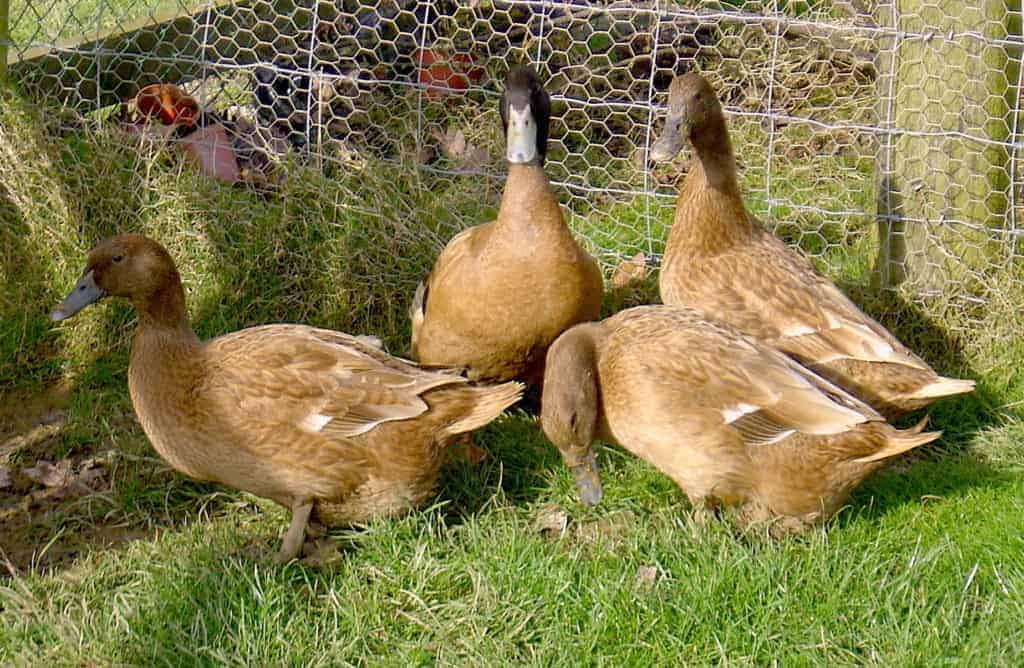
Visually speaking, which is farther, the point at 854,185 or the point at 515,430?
the point at 854,185

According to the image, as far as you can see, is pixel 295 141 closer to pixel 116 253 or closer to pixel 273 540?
pixel 116 253

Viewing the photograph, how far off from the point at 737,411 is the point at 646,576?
0.63m

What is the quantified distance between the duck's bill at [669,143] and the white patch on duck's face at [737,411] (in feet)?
3.40

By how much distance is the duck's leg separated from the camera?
404 centimetres

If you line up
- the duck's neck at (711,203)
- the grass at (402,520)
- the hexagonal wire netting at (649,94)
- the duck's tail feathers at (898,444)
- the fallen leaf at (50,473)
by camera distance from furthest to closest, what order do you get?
the hexagonal wire netting at (649,94), the duck's neck at (711,203), the fallen leaf at (50,473), the duck's tail feathers at (898,444), the grass at (402,520)

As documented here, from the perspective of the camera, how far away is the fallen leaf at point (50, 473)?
15.3ft

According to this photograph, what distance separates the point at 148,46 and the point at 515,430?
2.70 metres

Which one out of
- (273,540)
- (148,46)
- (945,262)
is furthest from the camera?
(148,46)

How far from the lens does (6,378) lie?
17.1ft

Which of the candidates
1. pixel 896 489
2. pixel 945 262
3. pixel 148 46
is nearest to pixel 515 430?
pixel 896 489

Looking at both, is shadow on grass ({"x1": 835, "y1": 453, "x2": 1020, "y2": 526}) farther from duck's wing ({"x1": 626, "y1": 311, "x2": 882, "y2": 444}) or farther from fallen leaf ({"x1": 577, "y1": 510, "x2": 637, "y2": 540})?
fallen leaf ({"x1": 577, "y1": 510, "x2": 637, "y2": 540})

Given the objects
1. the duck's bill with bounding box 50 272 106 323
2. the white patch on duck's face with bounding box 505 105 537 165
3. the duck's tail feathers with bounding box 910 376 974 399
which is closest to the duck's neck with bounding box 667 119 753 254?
the white patch on duck's face with bounding box 505 105 537 165

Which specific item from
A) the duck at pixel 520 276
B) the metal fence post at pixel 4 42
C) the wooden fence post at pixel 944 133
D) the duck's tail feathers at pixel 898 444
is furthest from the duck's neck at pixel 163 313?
the wooden fence post at pixel 944 133

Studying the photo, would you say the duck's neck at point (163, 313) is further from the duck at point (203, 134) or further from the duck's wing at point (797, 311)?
the duck's wing at point (797, 311)
